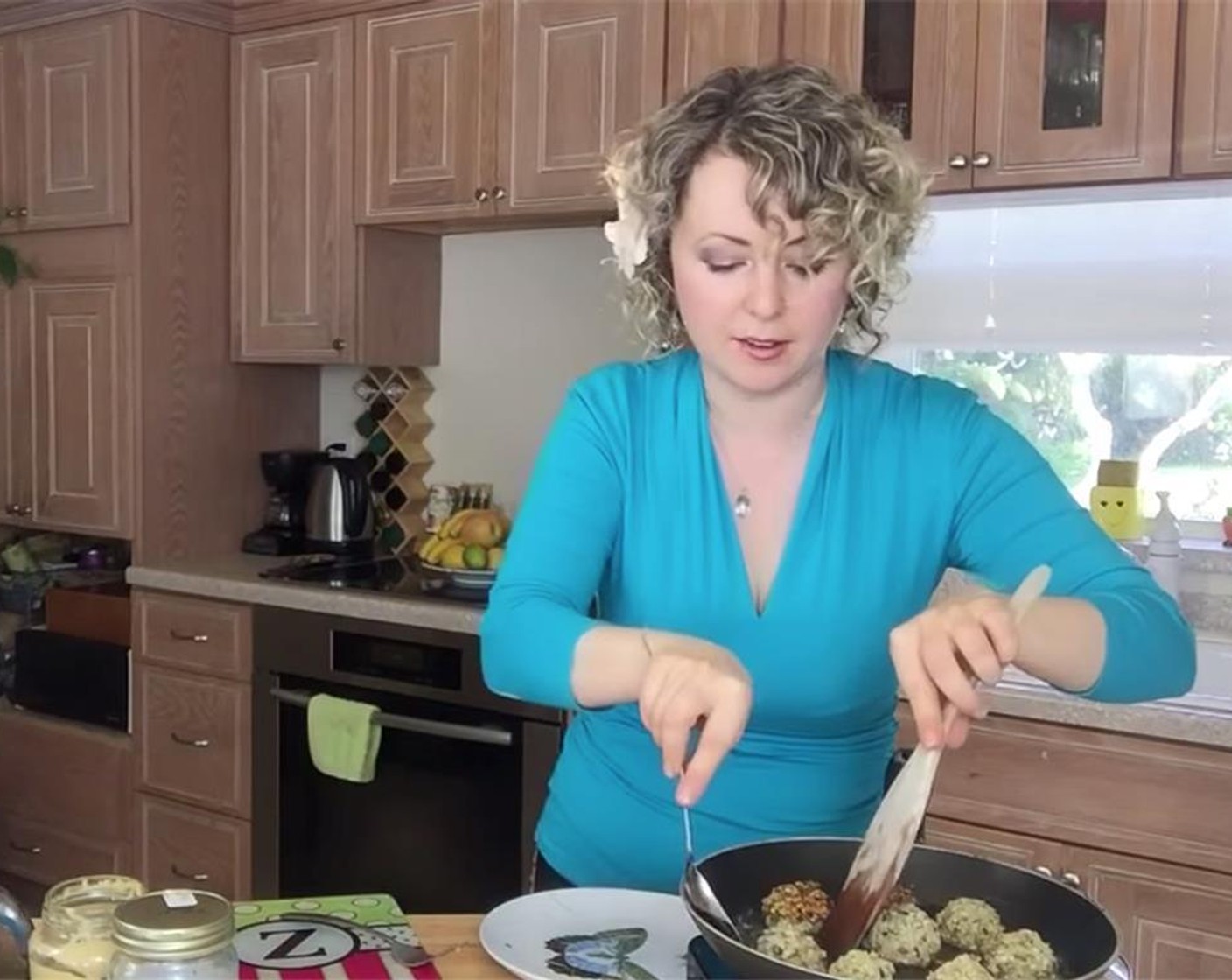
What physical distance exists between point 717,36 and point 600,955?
191 centimetres

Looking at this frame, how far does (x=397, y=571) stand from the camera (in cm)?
290

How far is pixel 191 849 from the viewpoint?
2.93m

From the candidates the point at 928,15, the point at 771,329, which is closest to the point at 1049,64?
the point at 928,15

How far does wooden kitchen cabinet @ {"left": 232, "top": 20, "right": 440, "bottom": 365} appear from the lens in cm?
295

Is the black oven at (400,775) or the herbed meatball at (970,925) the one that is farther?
the black oven at (400,775)

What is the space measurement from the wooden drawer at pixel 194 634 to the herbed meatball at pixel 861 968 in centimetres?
214

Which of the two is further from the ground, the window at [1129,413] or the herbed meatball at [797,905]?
the window at [1129,413]

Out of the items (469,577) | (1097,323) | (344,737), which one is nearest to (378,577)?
(469,577)

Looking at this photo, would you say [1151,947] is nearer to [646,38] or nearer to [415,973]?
[415,973]

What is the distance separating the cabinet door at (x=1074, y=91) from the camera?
209 centimetres

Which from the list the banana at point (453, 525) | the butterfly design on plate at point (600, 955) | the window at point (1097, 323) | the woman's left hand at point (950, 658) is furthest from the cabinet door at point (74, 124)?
the woman's left hand at point (950, 658)

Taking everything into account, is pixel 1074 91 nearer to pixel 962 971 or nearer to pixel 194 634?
pixel 962 971

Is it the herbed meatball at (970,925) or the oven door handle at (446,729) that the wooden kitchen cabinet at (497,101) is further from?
the herbed meatball at (970,925)

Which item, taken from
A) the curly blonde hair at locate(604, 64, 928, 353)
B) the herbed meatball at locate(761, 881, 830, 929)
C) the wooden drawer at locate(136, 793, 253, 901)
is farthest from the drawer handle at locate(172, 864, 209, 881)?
the herbed meatball at locate(761, 881, 830, 929)
